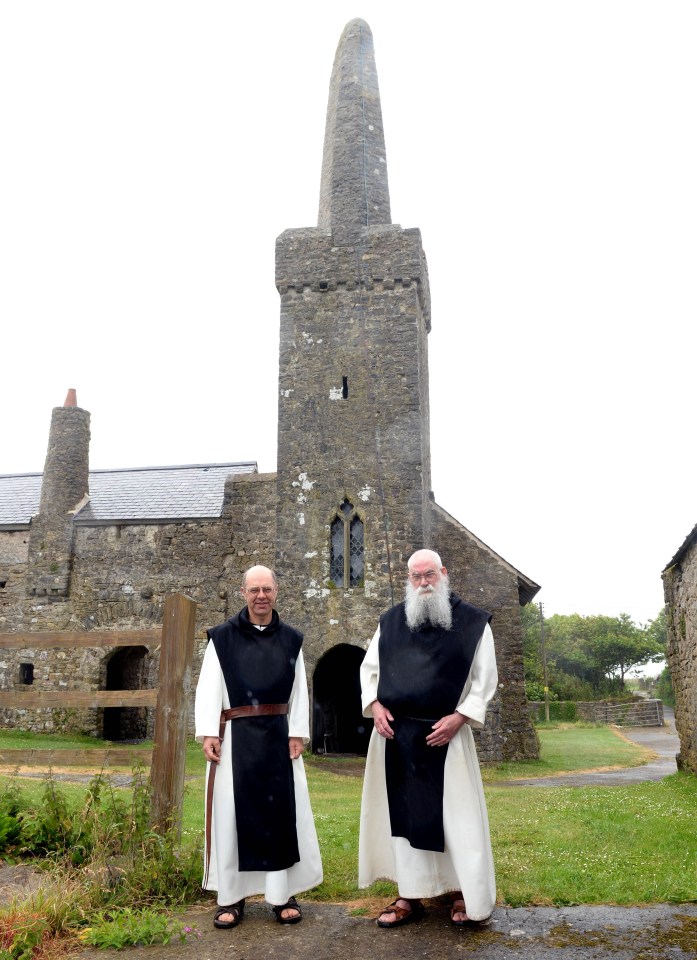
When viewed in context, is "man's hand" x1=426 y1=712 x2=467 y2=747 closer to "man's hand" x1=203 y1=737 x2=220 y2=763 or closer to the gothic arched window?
"man's hand" x1=203 y1=737 x2=220 y2=763

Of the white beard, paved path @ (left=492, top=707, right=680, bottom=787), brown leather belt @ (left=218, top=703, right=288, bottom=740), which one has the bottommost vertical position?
paved path @ (left=492, top=707, right=680, bottom=787)

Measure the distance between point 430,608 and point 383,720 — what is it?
2.39 feet

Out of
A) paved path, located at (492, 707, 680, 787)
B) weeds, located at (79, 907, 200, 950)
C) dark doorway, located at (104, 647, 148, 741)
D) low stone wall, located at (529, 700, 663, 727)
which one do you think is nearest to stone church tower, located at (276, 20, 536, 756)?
paved path, located at (492, 707, 680, 787)

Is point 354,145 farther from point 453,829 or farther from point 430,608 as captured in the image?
point 453,829

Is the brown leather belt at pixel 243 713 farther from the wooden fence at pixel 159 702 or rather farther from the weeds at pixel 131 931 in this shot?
the weeds at pixel 131 931

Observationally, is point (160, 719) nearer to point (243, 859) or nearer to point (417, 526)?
point (243, 859)

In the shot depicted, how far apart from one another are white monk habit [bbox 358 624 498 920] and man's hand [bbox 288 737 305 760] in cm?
45

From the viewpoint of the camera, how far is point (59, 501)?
18.5 m

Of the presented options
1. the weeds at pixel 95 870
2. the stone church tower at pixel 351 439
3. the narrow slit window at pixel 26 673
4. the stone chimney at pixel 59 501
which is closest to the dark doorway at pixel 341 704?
the stone church tower at pixel 351 439

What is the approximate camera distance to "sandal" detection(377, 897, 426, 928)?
4109 mm

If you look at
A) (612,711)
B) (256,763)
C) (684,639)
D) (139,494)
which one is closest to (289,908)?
(256,763)

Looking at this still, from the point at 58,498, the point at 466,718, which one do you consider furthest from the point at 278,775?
the point at 58,498

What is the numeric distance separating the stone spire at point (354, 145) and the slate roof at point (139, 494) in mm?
7119

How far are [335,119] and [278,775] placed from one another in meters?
18.0
